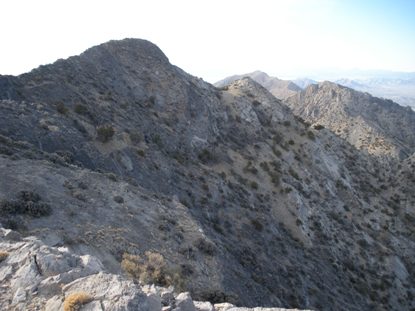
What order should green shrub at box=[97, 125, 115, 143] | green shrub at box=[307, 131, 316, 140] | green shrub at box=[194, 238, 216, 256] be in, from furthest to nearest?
green shrub at box=[307, 131, 316, 140] < green shrub at box=[97, 125, 115, 143] < green shrub at box=[194, 238, 216, 256]

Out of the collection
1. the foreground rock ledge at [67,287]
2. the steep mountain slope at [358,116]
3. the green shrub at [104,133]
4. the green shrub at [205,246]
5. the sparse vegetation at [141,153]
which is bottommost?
the steep mountain slope at [358,116]

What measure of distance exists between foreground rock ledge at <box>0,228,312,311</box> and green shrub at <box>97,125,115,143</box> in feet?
72.5

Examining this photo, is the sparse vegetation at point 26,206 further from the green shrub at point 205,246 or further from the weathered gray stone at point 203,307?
the weathered gray stone at point 203,307

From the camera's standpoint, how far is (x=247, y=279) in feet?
82.7

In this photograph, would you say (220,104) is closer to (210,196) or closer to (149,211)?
(210,196)

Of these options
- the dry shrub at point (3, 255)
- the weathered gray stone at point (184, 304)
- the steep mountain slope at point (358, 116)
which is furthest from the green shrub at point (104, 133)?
the steep mountain slope at point (358, 116)

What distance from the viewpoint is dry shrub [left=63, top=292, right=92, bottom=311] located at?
10023 mm

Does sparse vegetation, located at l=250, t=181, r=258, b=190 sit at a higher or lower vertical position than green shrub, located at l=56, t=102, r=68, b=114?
lower

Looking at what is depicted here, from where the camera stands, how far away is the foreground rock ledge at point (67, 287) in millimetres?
10258

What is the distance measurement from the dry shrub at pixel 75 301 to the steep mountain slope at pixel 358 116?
106 m

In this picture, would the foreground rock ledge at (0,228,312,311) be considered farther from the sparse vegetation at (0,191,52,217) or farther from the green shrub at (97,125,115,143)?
the green shrub at (97,125,115,143)

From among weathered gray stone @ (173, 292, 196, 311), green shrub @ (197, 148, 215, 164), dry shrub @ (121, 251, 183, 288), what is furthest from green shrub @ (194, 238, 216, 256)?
green shrub @ (197, 148, 215, 164)

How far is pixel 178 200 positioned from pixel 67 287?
2259 centimetres

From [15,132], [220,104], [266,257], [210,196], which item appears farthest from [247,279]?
[220,104]
